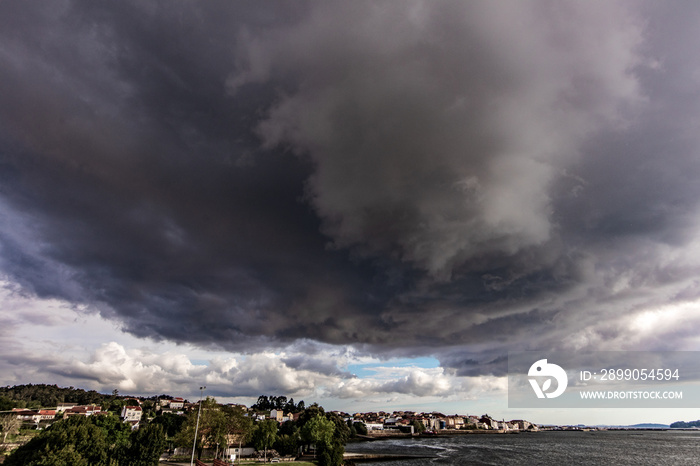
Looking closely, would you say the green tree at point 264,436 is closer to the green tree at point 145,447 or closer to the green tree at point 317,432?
the green tree at point 317,432

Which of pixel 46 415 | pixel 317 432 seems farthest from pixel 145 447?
pixel 46 415

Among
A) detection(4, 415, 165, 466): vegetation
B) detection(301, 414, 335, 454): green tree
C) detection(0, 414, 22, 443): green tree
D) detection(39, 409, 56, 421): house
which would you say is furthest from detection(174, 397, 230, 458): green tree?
detection(39, 409, 56, 421): house

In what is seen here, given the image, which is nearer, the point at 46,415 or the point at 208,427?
the point at 208,427

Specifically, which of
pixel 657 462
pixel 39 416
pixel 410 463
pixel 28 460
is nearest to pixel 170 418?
pixel 39 416

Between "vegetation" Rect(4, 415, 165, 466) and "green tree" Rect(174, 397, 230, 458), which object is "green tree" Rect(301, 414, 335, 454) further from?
"vegetation" Rect(4, 415, 165, 466)

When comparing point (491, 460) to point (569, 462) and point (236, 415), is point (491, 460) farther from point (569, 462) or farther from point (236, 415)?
point (236, 415)

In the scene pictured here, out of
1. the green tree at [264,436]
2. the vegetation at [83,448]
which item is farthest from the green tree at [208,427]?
the vegetation at [83,448]

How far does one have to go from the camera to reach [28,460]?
1555 inches

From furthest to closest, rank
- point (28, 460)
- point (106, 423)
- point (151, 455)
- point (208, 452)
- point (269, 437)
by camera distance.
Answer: point (208, 452)
point (106, 423)
point (269, 437)
point (151, 455)
point (28, 460)

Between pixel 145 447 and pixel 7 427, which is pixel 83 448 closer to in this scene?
pixel 145 447

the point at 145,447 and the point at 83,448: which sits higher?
the point at 83,448

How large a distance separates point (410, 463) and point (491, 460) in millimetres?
28256

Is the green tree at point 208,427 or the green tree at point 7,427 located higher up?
the green tree at point 208,427

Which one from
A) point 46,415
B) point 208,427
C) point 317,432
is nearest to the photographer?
point 208,427
